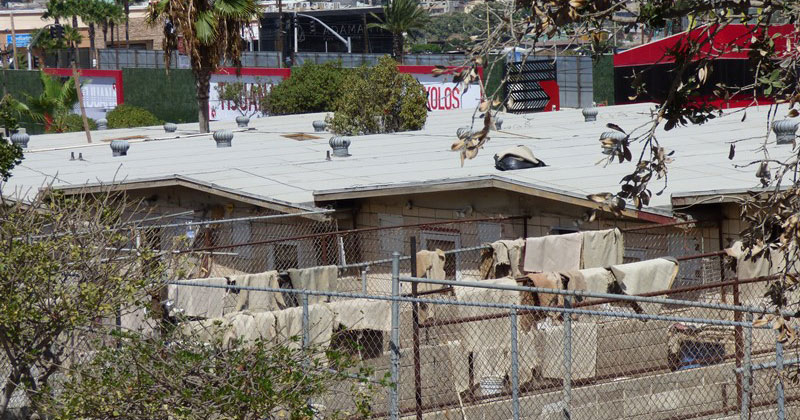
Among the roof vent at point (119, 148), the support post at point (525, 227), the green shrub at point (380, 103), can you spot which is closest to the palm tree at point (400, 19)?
the green shrub at point (380, 103)

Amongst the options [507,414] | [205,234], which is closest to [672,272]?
[507,414]

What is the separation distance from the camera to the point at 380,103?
84.7 feet

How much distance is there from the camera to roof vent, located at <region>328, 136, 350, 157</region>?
769 inches

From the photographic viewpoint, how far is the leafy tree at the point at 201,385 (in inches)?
286

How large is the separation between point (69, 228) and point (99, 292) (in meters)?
1.03

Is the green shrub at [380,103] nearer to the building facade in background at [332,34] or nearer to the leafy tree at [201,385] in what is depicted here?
the leafy tree at [201,385]

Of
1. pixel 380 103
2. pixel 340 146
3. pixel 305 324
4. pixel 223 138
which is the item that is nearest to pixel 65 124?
pixel 380 103

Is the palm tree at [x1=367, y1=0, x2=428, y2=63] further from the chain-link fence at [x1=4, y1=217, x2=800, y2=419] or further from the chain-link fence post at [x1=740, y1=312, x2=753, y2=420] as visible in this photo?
the chain-link fence post at [x1=740, y1=312, x2=753, y2=420]

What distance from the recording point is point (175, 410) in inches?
287

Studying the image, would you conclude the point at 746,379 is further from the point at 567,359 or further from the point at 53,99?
the point at 53,99

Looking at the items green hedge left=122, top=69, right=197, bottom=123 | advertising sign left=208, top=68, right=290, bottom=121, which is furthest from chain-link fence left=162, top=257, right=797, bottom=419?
Answer: green hedge left=122, top=69, right=197, bottom=123

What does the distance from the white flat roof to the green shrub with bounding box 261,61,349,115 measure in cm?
1891

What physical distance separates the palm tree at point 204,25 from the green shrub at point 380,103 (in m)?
5.58

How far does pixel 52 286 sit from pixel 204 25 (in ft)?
74.3
